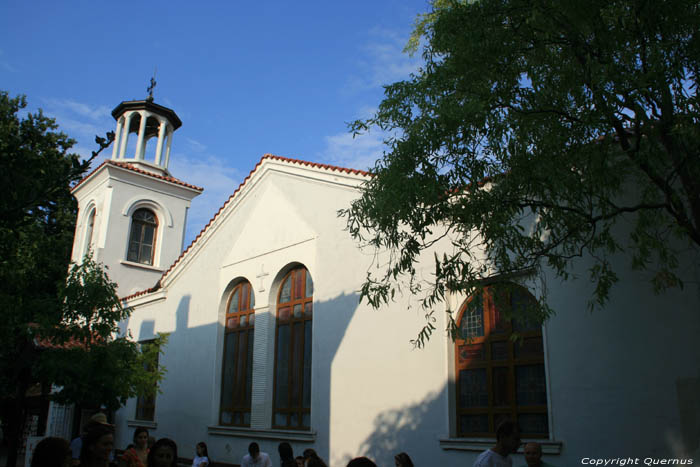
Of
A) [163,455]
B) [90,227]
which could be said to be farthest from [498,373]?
[90,227]

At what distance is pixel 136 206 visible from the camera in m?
22.5

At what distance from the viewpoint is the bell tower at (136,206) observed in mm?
21609

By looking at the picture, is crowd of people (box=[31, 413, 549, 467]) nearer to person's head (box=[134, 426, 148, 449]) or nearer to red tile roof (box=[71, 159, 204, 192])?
person's head (box=[134, 426, 148, 449])

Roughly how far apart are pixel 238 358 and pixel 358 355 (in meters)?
4.65

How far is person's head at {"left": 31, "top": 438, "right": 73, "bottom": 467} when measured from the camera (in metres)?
3.66

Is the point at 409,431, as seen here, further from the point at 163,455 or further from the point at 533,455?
the point at 163,455

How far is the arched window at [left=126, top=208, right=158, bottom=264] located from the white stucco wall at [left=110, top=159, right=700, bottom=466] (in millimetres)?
3403

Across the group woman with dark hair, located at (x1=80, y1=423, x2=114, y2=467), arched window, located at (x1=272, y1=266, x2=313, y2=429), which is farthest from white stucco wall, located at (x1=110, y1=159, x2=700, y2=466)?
woman with dark hair, located at (x1=80, y1=423, x2=114, y2=467)

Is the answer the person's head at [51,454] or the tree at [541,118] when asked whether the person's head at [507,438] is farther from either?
the person's head at [51,454]

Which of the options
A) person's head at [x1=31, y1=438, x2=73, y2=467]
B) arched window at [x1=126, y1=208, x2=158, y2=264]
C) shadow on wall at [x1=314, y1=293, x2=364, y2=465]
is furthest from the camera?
arched window at [x1=126, y1=208, x2=158, y2=264]

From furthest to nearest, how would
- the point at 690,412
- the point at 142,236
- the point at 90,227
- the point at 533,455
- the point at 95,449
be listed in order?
the point at 90,227
the point at 142,236
the point at 690,412
the point at 533,455
the point at 95,449

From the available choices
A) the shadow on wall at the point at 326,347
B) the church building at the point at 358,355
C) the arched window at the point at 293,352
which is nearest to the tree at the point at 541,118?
the church building at the point at 358,355

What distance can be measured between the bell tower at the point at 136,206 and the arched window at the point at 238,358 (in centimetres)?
820

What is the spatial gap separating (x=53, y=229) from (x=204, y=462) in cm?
2096
